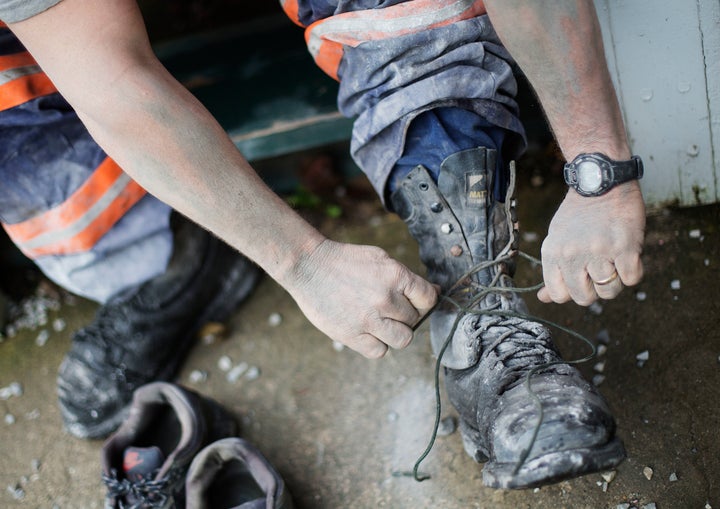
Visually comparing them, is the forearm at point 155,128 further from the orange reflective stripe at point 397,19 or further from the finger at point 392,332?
the orange reflective stripe at point 397,19

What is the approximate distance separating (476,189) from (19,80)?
113 centimetres

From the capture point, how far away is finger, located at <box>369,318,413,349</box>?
53.2 inches

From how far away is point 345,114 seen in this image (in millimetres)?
1612

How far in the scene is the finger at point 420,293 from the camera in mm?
1354

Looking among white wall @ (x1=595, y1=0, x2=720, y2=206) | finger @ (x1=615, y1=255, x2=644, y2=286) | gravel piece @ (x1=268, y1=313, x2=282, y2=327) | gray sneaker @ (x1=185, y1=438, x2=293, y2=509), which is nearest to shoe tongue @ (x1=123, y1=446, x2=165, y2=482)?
gray sneaker @ (x1=185, y1=438, x2=293, y2=509)

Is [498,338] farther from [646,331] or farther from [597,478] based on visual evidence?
[646,331]

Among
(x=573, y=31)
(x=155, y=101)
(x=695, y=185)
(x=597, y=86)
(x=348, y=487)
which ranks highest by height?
(x=155, y=101)

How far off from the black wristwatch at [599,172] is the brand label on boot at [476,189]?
0.19 metres

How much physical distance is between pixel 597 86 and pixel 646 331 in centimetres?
71

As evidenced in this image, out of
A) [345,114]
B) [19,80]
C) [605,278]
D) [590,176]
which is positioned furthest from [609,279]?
[19,80]

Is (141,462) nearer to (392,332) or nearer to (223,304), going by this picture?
(223,304)

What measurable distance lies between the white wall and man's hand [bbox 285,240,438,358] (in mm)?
778

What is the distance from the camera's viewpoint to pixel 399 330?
1365mm

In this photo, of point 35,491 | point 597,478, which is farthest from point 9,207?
point 597,478
